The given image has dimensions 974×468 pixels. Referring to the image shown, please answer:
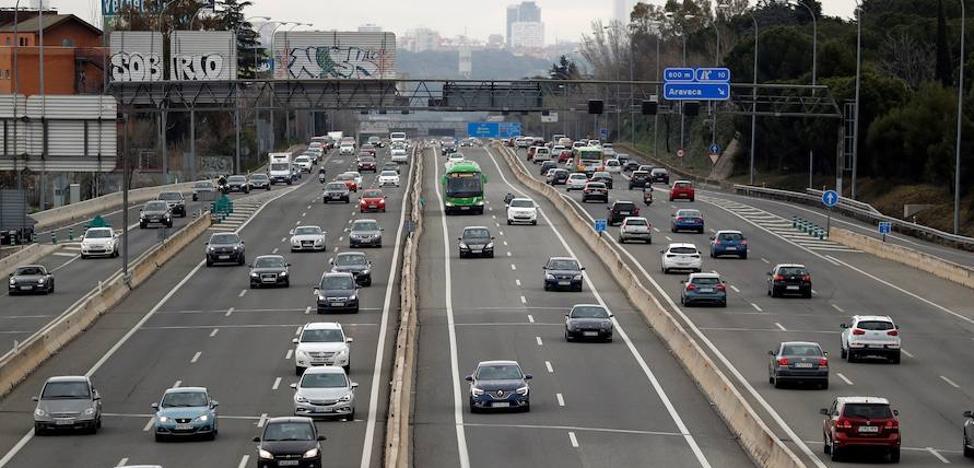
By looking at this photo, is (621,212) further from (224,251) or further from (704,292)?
(704,292)

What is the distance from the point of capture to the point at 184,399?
36312 millimetres

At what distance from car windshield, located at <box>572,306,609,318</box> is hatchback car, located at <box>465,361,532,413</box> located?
1168cm

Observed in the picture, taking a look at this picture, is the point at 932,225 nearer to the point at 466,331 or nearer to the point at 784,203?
the point at 784,203

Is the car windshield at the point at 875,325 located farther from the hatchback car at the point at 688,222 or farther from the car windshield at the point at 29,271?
the hatchback car at the point at 688,222

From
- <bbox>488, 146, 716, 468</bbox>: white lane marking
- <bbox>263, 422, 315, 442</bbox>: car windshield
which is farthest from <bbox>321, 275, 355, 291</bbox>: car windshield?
<bbox>263, 422, 315, 442</bbox>: car windshield

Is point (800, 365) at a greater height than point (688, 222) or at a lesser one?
lesser

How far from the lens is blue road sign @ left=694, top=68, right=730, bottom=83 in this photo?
3826 inches

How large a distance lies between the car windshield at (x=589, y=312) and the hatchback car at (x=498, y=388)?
11682mm

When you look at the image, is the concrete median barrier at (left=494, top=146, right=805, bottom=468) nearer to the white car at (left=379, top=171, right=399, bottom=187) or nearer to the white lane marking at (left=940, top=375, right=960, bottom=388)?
the white lane marking at (left=940, top=375, right=960, bottom=388)

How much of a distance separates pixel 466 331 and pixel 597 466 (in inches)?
835

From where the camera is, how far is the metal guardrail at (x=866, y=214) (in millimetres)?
82506

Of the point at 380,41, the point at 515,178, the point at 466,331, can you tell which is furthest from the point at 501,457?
the point at 515,178

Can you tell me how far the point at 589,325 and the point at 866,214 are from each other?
49.6 meters

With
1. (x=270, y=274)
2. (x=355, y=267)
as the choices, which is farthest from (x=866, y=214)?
(x=270, y=274)
